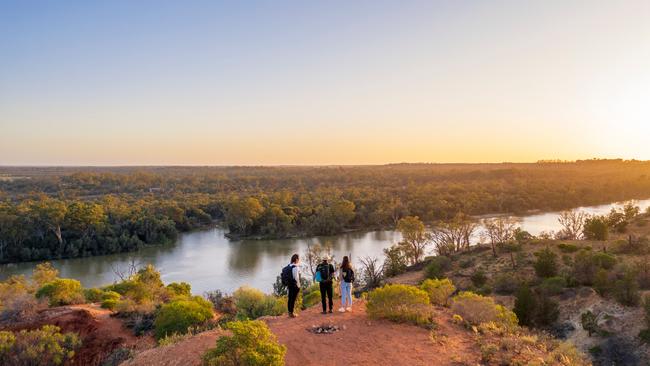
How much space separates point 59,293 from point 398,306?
14047 mm

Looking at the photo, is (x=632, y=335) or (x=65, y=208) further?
(x=65, y=208)

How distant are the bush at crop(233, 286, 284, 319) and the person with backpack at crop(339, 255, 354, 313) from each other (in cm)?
404

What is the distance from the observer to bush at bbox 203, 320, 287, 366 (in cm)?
646

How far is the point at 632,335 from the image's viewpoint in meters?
15.4

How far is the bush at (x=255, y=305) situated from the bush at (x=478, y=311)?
557 centimetres

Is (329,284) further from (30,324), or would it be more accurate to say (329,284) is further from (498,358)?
(30,324)

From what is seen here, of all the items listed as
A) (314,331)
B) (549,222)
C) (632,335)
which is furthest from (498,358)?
(549,222)

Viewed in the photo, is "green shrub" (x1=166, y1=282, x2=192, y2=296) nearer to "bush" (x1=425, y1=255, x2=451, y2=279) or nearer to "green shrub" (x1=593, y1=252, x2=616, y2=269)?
"bush" (x1=425, y1=255, x2=451, y2=279)

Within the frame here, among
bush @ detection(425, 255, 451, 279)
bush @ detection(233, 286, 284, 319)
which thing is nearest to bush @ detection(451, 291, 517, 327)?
bush @ detection(233, 286, 284, 319)

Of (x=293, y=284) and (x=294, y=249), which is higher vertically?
(x=293, y=284)

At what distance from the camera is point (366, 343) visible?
26.6 ft

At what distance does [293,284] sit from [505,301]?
50.1 ft

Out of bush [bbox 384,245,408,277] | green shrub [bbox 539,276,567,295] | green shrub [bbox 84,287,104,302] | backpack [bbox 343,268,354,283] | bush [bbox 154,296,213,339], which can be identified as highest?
backpack [bbox 343,268,354,283]

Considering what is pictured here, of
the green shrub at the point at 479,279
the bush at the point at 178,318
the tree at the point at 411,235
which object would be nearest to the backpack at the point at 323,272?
the bush at the point at 178,318
